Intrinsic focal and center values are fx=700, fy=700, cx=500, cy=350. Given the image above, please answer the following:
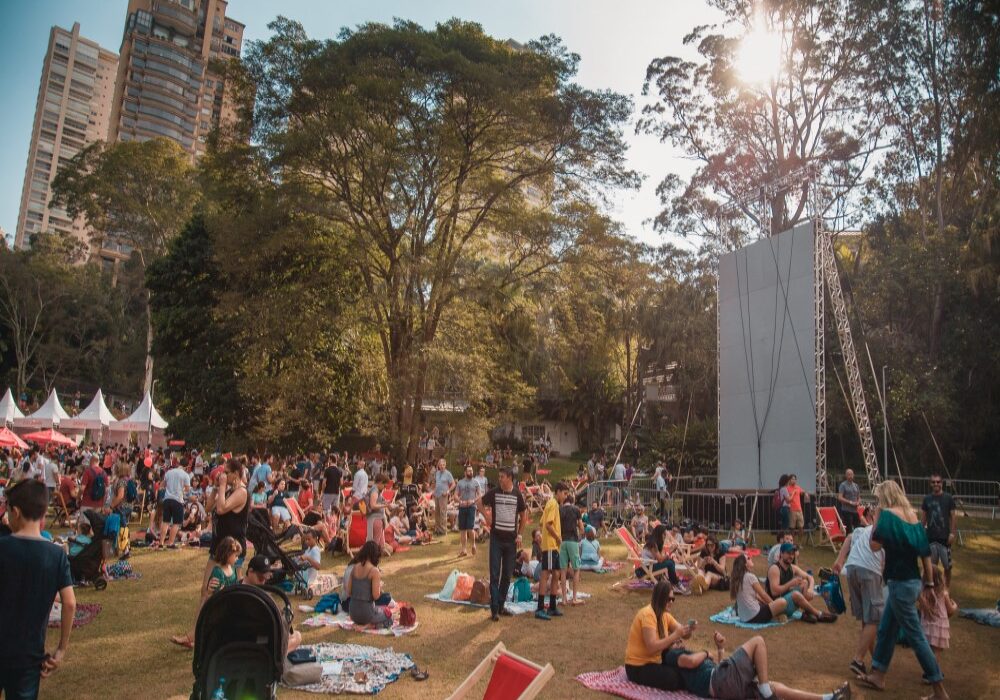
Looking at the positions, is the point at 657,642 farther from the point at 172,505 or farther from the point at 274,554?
the point at 172,505

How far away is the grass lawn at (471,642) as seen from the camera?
5883mm

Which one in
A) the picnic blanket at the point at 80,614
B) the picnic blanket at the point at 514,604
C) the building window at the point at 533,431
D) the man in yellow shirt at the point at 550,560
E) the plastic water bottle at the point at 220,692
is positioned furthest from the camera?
the building window at the point at 533,431

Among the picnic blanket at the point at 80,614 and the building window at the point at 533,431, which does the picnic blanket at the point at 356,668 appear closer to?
the picnic blanket at the point at 80,614

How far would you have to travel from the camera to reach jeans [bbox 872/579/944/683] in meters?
5.65

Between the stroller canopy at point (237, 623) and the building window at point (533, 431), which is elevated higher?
the building window at point (533, 431)

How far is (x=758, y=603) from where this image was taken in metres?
8.39

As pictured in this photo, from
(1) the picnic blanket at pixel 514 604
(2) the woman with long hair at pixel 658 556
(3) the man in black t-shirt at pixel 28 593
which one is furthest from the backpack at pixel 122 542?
(3) the man in black t-shirt at pixel 28 593

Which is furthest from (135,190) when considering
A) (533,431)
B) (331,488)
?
(331,488)

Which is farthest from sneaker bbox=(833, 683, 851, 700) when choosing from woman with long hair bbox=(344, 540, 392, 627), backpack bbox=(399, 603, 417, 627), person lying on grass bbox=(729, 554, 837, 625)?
woman with long hair bbox=(344, 540, 392, 627)

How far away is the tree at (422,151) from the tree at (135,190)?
20111 millimetres

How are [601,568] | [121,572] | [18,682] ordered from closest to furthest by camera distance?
[18,682] < [121,572] < [601,568]

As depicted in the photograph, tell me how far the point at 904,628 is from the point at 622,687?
2.40m

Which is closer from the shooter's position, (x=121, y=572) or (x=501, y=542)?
(x=501, y=542)

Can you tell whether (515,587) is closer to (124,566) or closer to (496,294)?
(124,566)
